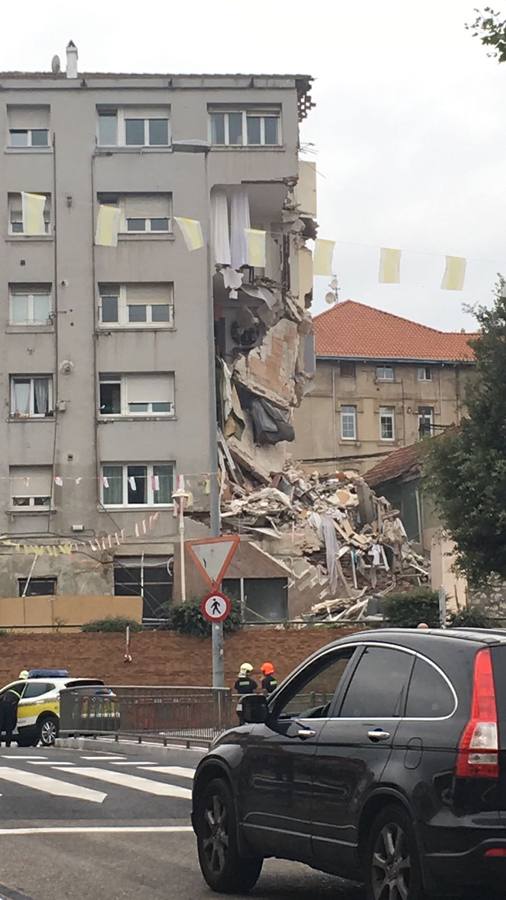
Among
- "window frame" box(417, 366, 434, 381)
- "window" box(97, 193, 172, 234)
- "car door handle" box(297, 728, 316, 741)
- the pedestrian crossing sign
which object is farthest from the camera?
"window frame" box(417, 366, 434, 381)

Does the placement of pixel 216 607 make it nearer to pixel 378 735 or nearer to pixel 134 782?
pixel 134 782

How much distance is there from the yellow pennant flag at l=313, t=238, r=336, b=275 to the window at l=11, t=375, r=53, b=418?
1606 cm

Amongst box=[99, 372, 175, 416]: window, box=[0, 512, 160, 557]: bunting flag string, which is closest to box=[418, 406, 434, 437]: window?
box=[99, 372, 175, 416]: window

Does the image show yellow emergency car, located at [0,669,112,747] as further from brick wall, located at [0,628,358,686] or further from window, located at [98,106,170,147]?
window, located at [98,106,170,147]

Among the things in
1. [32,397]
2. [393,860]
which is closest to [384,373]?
[32,397]

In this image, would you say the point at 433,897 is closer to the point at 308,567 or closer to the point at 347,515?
the point at 308,567

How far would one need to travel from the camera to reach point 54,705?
105 ft

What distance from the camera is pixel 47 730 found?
1243 inches

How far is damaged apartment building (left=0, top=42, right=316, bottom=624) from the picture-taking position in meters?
46.8

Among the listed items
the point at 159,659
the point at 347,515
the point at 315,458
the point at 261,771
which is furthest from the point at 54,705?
the point at 315,458

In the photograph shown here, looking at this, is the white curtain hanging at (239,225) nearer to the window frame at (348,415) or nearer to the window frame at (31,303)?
the window frame at (31,303)

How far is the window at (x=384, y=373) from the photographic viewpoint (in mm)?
78938

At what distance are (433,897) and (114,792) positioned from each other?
29.0 ft

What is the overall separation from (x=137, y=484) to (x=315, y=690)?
3833 centimetres
